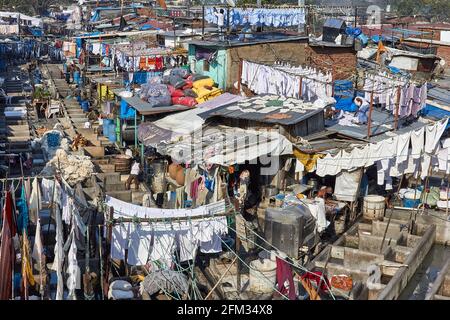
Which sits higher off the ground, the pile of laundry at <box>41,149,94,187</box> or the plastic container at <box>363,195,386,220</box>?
the pile of laundry at <box>41,149,94,187</box>

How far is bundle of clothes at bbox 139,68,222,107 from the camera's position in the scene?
65.8 feet

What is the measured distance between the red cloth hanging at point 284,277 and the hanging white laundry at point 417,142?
691cm

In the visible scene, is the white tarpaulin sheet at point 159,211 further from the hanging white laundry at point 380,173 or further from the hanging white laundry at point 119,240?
the hanging white laundry at point 380,173

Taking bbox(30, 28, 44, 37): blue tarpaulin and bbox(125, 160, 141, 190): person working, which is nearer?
bbox(125, 160, 141, 190): person working

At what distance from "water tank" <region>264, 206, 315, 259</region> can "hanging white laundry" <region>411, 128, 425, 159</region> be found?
4123 mm

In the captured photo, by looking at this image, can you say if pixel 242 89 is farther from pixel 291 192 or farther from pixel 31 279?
pixel 31 279

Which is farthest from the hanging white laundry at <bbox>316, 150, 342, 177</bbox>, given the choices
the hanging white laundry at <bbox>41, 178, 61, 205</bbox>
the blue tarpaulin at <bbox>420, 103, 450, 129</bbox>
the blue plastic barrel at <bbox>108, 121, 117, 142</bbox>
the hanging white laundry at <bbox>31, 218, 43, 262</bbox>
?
the blue plastic barrel at <bbox>108, 121, 117, 142</bbox>

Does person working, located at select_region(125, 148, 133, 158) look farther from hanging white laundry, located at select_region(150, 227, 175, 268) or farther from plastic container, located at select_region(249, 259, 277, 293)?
plastic container, located at select_region(249, 259, 277, 293)

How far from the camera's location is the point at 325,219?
15.2 m

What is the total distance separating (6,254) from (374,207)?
9.63m

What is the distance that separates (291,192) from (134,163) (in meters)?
5.62

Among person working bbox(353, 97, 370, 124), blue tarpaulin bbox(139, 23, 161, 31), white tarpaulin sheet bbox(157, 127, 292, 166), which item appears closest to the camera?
white tarpaulin sheet bbox(157, 127, 292, 166)

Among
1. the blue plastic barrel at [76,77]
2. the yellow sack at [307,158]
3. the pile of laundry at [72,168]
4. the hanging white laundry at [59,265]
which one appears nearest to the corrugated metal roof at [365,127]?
the yellow sack at [307,158]
